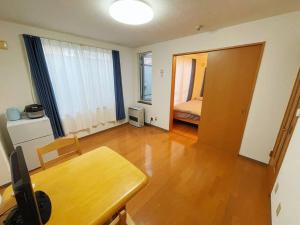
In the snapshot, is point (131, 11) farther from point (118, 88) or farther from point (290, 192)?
point (290, 192)

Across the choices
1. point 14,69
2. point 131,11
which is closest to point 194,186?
point 131,11

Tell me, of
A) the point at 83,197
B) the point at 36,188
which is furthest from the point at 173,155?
the point at 36,188

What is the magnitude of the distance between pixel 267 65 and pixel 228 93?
644mm

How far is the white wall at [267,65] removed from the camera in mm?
1723

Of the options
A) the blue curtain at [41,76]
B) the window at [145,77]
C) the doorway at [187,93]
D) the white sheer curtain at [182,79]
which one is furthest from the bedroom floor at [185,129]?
the blue curtain at [41,76]

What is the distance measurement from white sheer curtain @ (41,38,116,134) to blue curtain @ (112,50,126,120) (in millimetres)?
103

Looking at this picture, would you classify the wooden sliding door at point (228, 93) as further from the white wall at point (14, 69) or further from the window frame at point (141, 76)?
the white wall at point (14, 69)

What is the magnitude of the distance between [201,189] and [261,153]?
1.31 meters

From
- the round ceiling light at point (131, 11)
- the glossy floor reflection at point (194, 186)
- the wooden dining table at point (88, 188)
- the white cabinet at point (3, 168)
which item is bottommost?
the glossy floor reflection at point (194, 186)

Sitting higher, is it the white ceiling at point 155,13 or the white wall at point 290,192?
the white ceiling at point 155,13

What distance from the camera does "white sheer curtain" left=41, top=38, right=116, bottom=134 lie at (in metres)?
2.47

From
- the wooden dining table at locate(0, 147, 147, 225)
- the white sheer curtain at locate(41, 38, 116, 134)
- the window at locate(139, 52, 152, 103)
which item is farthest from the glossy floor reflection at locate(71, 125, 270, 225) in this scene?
the window at locate(139, 52, 152, 103)

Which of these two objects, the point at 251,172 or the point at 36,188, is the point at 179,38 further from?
the point at 36,188

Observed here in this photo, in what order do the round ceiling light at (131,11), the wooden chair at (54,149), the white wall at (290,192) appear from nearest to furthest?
the white wall at (290,192)
the wooden chair at (54,149)
the round ceiling light at (131,11)
